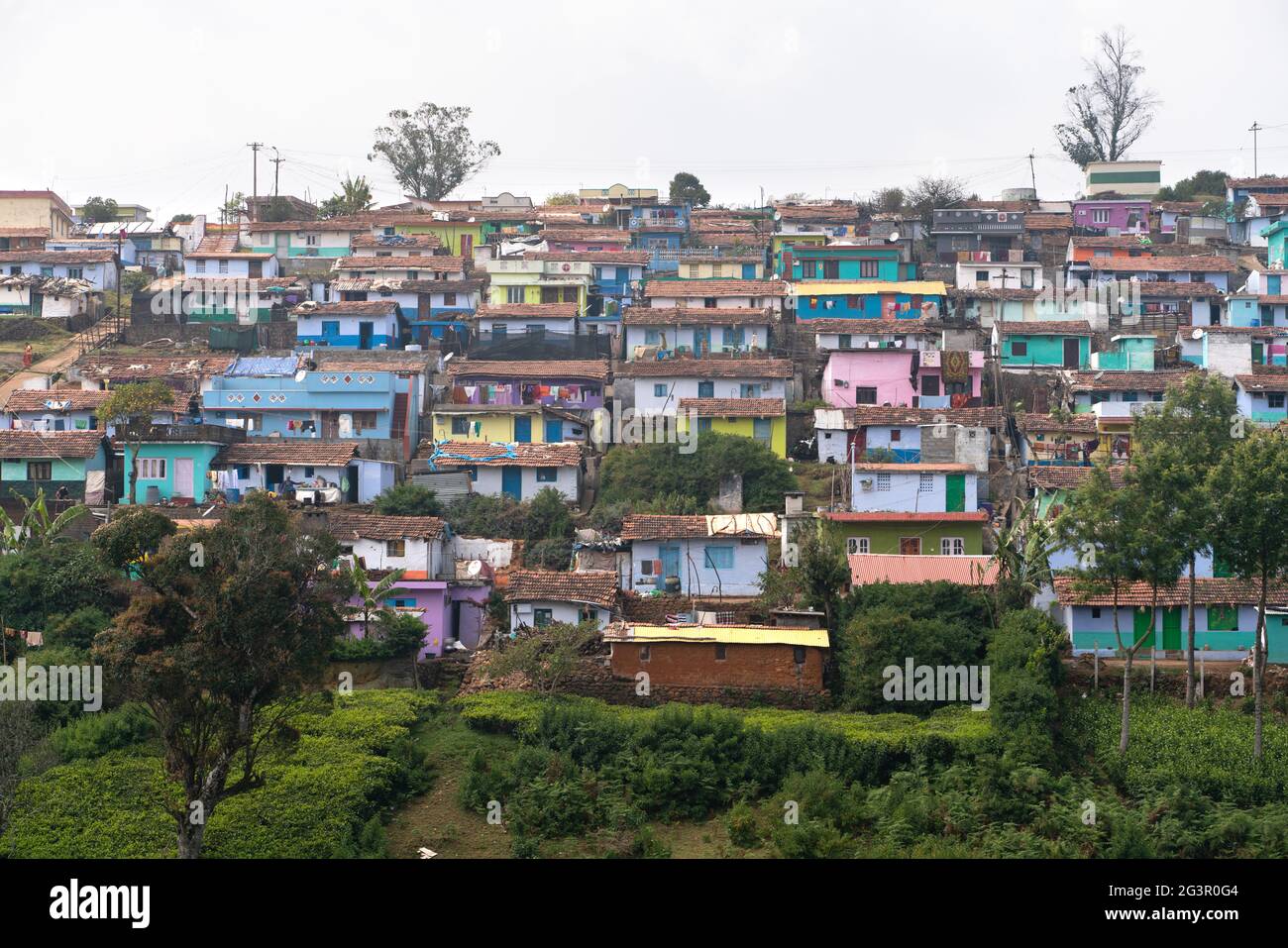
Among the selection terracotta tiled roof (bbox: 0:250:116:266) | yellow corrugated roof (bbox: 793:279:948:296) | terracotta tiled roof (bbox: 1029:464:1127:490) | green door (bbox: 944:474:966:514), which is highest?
terracotta tiled roof (bbox: 0:250:116:266)

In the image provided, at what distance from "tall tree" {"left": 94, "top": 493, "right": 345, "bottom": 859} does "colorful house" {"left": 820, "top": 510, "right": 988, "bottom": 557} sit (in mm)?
13390

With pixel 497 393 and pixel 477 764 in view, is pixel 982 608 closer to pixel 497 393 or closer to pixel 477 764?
pixel 477 764

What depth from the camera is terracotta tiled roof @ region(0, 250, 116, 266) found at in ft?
177

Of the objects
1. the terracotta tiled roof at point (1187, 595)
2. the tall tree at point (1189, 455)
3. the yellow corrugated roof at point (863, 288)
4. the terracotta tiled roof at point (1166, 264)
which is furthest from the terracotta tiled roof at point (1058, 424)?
the terracotta tiled roof at point (1166, 264)

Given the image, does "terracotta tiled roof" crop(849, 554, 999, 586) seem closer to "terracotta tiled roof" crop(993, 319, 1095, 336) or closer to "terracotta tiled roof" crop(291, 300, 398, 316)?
"terracotta tiled roof" crop(993, 319, 1095, 336)

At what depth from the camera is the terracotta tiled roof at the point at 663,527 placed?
32.4m

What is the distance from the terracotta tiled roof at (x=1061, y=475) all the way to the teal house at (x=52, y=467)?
2254cm

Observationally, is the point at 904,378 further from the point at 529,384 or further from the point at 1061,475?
the point at 529,384

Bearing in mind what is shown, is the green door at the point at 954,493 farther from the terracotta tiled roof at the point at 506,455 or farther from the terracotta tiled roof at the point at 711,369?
the terracotta tiled roof at the point at 506,455

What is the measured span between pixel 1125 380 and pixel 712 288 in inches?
555

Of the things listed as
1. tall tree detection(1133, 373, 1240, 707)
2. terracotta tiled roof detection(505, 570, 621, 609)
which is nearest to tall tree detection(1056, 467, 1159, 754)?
tall tree detection(1133, 373, 1240, 707)

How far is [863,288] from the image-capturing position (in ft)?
159

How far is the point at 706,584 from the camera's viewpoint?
32500 mm
